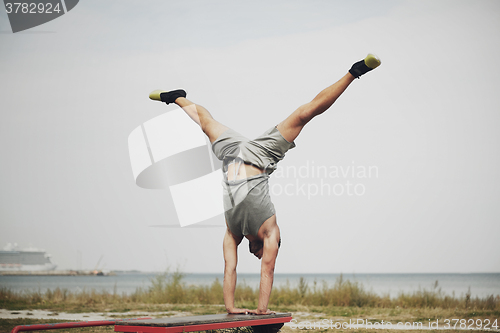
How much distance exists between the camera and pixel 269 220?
3.83 metres

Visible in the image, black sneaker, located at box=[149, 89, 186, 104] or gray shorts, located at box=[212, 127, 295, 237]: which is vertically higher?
black sneaker, located at box=[149, 89, 186, 104]

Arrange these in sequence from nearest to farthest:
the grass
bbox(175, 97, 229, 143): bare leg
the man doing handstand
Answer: the man doing handstand < bbox(175, 97, 229, 143): bare leg < the grass

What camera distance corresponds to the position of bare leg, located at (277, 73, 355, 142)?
3635 mm

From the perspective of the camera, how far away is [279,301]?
9.27 metres

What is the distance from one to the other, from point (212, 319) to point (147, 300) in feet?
22.4

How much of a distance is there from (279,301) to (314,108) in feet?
21.3

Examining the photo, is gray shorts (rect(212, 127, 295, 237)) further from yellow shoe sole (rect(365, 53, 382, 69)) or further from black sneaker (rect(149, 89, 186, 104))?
yellow shoe sole (rect(365, 53, 382, 69))

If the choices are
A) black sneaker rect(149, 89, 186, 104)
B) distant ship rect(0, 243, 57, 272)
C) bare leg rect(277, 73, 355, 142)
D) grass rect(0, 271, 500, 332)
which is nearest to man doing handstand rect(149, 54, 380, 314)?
bare leg rect(277, 73, 355, 142)

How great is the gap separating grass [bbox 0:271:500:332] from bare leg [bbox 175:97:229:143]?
4.45 m

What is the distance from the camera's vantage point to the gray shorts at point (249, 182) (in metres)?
3.81

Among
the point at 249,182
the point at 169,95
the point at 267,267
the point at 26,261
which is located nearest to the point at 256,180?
the point at 249,182

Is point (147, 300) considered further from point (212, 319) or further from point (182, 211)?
point (212, 319)

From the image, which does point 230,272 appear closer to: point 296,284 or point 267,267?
point 267,267

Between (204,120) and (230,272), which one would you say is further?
(204,120)
